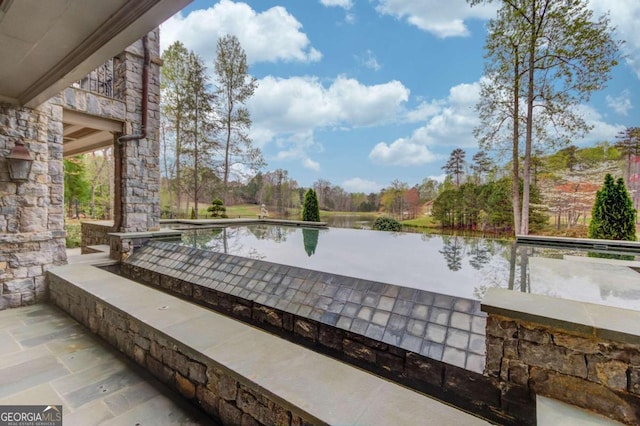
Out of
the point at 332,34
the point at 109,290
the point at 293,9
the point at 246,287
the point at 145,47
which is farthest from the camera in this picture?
the point at 332,34

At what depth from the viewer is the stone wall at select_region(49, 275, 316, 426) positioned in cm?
137

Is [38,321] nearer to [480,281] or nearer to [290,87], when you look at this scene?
[480,281]

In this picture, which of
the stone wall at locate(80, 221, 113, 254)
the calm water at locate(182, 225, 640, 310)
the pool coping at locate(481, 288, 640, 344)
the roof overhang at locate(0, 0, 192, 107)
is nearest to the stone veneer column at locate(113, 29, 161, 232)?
the stone wall at locate(80, 221, 113, 254)

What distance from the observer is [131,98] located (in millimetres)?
4891

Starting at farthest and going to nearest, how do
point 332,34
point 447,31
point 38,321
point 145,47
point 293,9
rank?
1. point 332,34
2. point 447,31
3. point 293,9
4. point 145,47
5. point 38,321

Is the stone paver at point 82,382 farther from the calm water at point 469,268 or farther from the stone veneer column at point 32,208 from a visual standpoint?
the calm water at point 469,268

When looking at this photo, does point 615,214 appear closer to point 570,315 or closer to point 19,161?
point 570,315

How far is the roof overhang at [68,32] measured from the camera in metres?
1.73

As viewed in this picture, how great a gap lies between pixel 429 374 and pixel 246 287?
1921 millimetres

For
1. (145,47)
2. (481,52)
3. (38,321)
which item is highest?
(481,52)

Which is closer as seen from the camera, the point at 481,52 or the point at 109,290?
the point at 109,290

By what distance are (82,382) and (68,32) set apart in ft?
8.42

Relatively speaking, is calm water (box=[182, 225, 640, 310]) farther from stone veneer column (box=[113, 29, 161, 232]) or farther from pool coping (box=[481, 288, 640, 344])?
stone veneer column (box=[113, 29, 161, 232])

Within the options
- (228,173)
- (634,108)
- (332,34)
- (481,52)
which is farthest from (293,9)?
(634,108)
